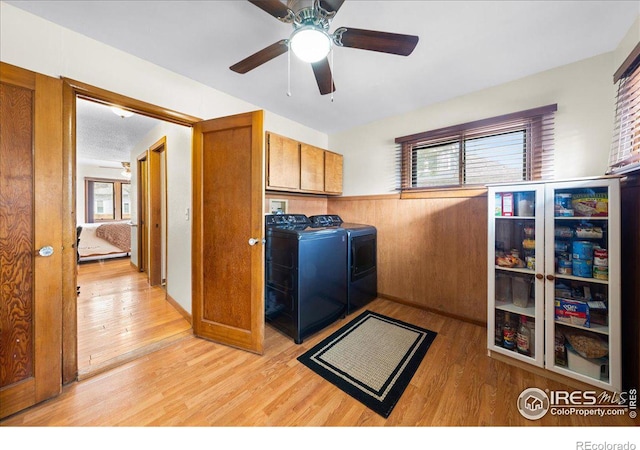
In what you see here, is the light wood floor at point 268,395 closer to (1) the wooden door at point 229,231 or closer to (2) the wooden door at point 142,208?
(1) the wooden door at point 229,231

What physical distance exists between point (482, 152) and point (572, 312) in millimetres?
1590

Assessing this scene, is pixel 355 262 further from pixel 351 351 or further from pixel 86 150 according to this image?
pixel 86 150

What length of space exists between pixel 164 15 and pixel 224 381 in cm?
247

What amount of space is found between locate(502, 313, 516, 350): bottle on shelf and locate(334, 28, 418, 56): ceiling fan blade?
2150 mm

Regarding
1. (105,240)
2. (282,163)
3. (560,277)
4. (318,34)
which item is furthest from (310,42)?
(105,240)

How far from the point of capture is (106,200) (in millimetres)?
6562

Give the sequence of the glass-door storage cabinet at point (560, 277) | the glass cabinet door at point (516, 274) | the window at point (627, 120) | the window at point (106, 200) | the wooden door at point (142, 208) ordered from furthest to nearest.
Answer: the window at point (106, 200), the wooden door at point (142, 208), the glass cabinet door at point (516, 274), the glass-door storage cabinet at point (560, 277), the window at point (627, 120)

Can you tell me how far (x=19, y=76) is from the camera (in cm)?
130

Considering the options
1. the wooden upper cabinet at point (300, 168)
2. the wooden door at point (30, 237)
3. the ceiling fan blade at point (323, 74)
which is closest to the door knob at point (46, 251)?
the wooden door at point (30, 237)

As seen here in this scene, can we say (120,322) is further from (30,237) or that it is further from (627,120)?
(627,120)

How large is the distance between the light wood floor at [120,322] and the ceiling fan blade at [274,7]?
256 centimetres

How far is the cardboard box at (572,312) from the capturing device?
1520 millimetres

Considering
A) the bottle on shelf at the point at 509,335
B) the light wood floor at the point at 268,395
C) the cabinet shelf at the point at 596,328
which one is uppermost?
the cabinet shelf at the point at 596,328

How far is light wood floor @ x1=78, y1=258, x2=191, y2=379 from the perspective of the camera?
72.9 inches
